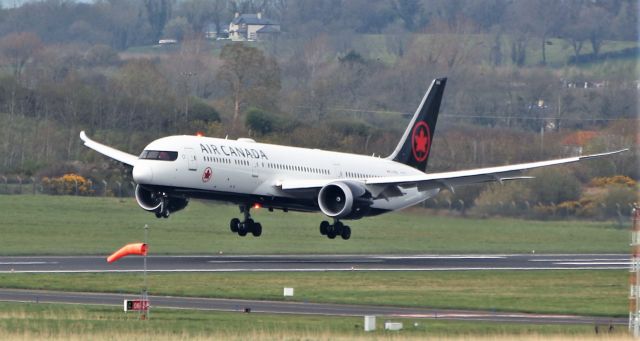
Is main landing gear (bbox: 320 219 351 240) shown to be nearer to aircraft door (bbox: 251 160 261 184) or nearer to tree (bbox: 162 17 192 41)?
aircraft door (bbox: 251 160 261 184)

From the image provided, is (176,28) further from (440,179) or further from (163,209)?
(163,209)

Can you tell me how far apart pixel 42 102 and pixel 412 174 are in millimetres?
29780

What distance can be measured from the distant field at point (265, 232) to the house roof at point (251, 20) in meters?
71.0

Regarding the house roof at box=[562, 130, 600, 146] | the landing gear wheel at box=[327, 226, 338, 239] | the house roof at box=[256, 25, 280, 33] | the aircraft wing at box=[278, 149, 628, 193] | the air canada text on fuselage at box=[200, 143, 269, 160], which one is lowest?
the landing gear wheel at box=[327, 226, 338, 239]

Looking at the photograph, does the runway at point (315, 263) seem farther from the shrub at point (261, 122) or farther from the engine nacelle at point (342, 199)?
the shrub at point (261, 122)

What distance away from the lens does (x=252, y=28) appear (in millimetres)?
146875

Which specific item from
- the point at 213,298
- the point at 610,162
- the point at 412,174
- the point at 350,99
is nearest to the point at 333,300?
the point at 213,298

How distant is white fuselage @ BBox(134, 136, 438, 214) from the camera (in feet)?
185

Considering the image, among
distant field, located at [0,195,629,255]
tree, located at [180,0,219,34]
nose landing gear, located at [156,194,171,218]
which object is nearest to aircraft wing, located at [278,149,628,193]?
nose landing gear, located at [156,194,171,218]

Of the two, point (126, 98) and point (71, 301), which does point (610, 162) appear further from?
point (71, 301)

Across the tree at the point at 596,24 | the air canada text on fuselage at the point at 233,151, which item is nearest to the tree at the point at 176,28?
the tree at the point at 596,24

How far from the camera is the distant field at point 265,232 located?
6856cm

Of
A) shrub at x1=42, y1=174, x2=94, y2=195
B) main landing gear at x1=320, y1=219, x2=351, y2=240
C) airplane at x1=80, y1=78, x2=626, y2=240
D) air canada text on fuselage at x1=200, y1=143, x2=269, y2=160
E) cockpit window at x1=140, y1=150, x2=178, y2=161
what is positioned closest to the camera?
cockpit window at x1=140, y1=150, x2=178, y2=161

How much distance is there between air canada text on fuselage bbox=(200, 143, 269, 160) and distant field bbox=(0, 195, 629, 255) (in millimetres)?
8237
